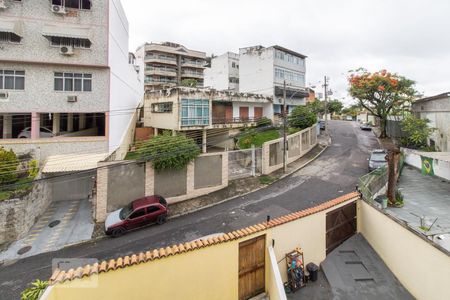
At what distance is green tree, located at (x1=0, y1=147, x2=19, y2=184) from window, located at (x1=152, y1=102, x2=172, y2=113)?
13.9 meters

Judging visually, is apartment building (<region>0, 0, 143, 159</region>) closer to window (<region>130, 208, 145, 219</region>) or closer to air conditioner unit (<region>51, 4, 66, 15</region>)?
air conditioner unit (<region>51, 4, 66, 15</region>)

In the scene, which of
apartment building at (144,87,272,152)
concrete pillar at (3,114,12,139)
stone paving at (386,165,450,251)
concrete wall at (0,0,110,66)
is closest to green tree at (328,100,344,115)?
apartment building at (144,87,272,152)

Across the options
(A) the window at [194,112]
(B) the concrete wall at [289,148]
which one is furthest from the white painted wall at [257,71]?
(A) the window at [194,112]

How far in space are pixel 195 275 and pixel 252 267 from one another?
207 cm

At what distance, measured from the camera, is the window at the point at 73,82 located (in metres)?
17.6

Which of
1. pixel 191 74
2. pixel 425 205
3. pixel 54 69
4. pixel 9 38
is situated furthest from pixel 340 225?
pixel 191 74

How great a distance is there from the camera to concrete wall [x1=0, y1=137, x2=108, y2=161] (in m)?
16.7

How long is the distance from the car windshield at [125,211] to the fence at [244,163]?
8.18 meters

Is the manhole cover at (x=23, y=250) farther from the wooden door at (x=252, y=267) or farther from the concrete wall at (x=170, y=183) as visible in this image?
the wooden door at (x=252, y=267)

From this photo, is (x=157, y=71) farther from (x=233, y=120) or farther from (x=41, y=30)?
(x=41, y=30)

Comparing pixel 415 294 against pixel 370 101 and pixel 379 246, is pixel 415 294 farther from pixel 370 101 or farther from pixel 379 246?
pixel 370 101

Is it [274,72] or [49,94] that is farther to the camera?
[274,72]

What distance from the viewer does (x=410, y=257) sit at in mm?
7785

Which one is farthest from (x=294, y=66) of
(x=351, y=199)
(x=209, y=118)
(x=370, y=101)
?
(x=351, y=199)
